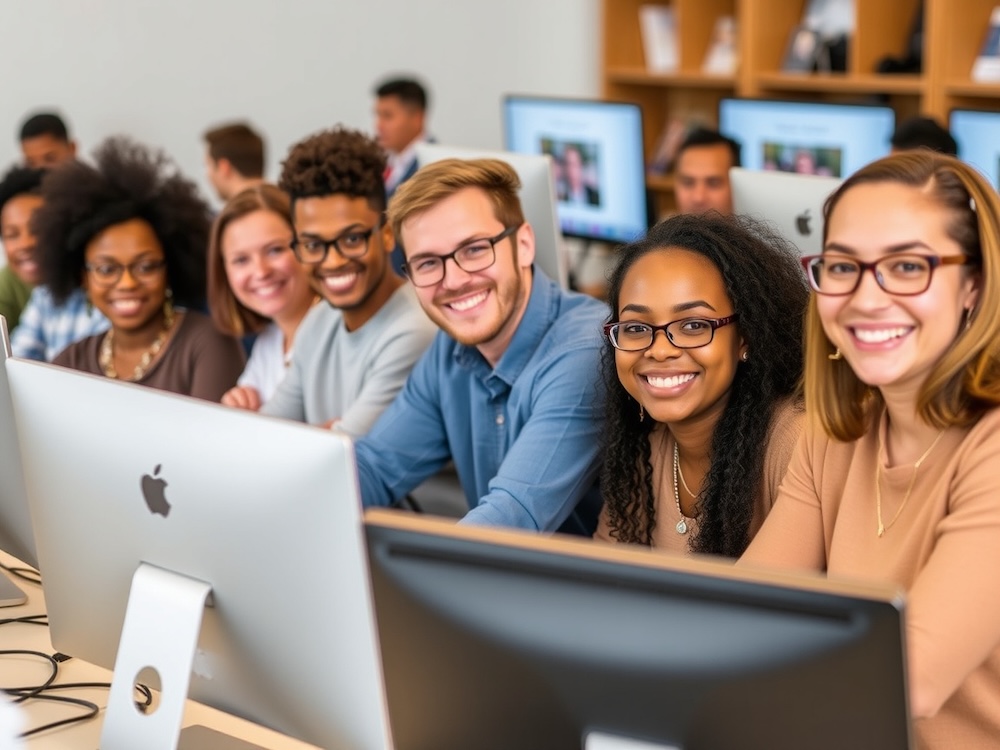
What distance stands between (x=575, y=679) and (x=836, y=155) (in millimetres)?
2927

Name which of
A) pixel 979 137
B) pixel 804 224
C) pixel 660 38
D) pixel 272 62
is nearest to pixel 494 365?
pixel 804 224

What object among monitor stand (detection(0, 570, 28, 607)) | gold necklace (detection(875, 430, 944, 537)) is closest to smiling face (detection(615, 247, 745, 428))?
gold necklace (detection(875, 430, 944, 537))

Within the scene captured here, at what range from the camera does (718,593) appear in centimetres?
94

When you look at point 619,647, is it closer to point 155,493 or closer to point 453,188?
point 155,493

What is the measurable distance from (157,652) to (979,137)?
269 centimetres

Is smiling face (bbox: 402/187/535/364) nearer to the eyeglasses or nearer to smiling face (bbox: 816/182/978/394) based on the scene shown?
smiling face (bbox: 816/182/978/394)

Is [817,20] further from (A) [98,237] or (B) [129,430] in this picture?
(B) [129,430]

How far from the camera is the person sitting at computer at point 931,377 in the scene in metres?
1.24

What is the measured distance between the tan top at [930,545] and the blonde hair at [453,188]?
2.55 feet

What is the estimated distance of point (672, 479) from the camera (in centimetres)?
187

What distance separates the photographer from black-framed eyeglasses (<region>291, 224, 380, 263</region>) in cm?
249

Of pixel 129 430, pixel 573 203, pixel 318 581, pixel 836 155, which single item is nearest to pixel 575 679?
pixel 318 581

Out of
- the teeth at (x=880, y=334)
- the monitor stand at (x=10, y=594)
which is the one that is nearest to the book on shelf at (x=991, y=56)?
the teeth at (x=880, y=334)

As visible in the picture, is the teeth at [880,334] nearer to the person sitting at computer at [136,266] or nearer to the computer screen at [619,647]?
the computer screen at [619,647]
